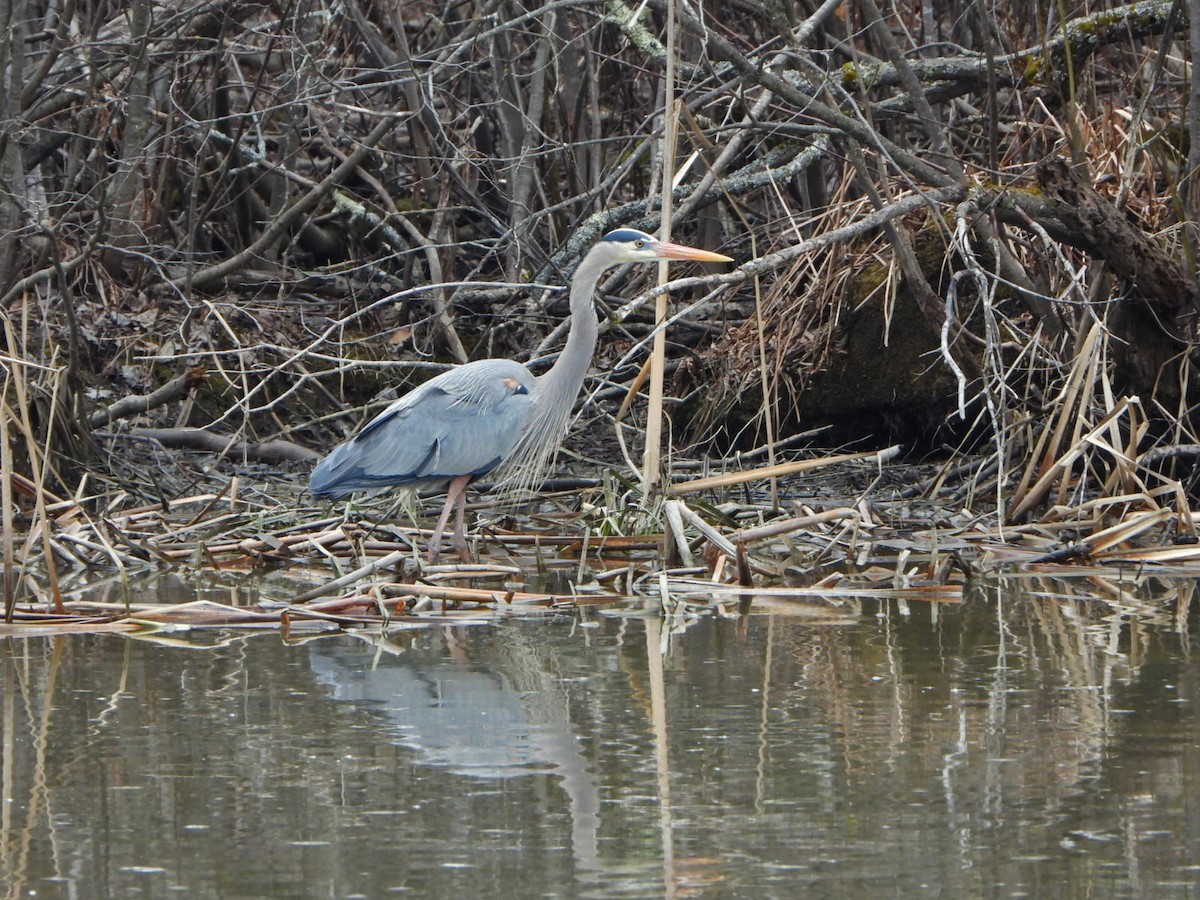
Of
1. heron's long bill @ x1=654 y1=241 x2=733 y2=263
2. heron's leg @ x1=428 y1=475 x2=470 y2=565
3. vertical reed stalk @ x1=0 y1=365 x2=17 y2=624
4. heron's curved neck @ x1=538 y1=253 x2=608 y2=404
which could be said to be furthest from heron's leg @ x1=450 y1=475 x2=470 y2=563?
vertical reed stalk @ x1=0 y1=365 x2=17 y2=624

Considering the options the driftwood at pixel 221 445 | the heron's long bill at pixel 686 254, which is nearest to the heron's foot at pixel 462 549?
the heron's long bill at pixel 686 254

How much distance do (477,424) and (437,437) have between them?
0.20m

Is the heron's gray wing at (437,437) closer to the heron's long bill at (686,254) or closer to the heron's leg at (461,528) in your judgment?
the heron's leg at (461,528)

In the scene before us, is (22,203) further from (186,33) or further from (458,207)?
(458,207)

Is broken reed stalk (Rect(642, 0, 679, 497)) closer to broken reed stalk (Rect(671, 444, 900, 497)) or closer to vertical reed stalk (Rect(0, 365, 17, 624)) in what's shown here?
broken reed stalk (Rect(671, 444, 900, 497))

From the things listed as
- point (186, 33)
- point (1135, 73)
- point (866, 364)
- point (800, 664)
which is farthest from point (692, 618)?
point (186, 33)

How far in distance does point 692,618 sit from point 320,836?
226 cm

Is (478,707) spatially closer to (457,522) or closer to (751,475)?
(751,475)

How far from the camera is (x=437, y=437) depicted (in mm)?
6785

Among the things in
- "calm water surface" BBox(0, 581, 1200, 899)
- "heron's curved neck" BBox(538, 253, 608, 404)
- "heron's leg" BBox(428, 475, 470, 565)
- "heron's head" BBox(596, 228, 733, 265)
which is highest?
"heron's head" BBox(596, 228, 733, 265)

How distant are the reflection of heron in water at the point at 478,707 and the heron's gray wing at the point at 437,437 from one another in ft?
6.41

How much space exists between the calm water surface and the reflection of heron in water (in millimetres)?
10

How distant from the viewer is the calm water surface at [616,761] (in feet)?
8.96

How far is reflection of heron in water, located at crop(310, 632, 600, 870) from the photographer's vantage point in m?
3.36
